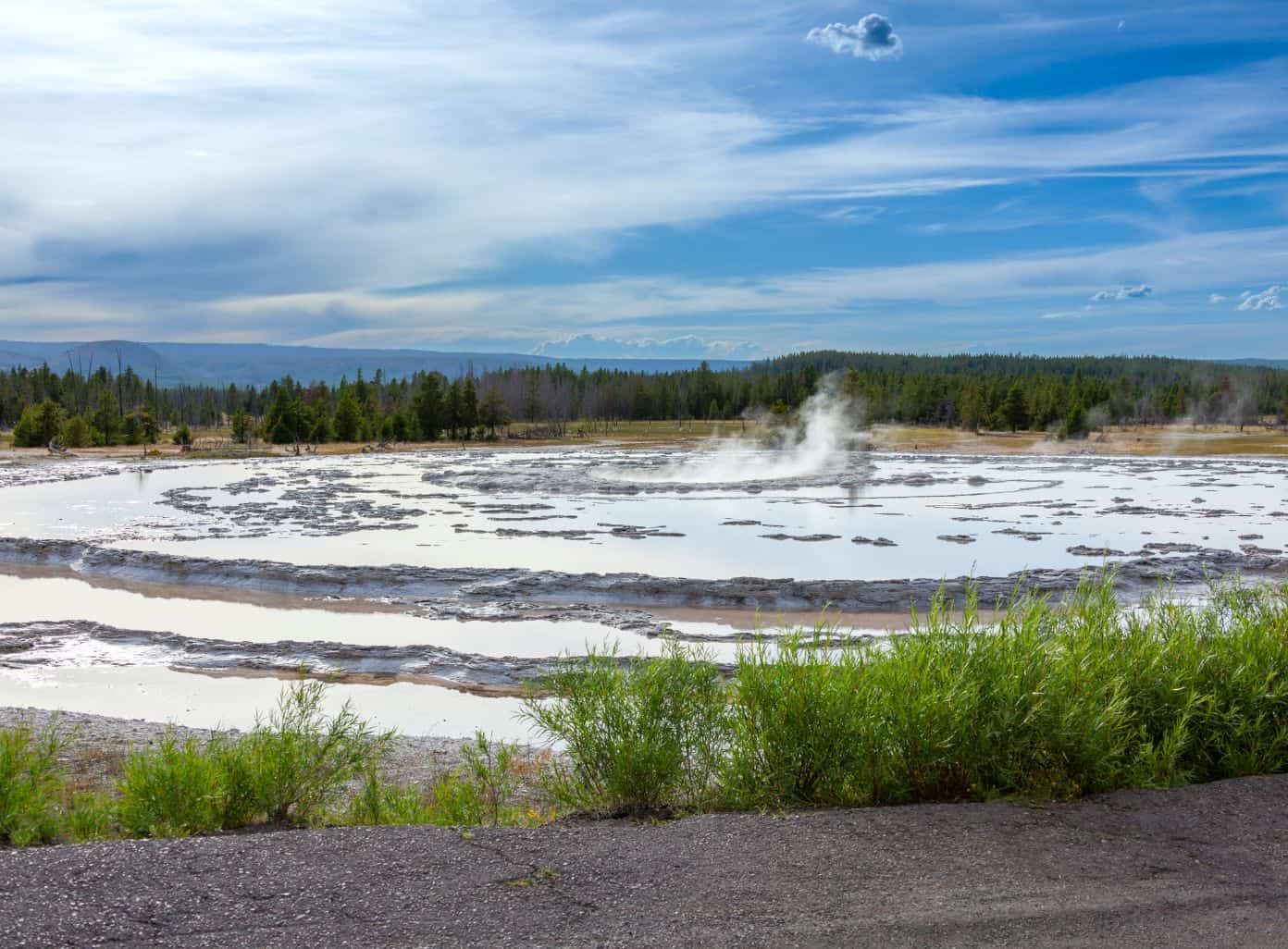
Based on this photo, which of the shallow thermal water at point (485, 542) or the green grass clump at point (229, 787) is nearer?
the green grass clump at point (229, 787)

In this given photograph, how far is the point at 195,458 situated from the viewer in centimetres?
7500

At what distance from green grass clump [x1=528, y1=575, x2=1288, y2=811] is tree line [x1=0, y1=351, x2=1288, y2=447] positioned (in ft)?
300

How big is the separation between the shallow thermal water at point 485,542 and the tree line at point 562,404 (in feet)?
122

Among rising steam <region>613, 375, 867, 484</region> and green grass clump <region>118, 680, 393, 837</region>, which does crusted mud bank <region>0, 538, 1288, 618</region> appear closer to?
green grass clump <region>118, 680, 393, 837</region>

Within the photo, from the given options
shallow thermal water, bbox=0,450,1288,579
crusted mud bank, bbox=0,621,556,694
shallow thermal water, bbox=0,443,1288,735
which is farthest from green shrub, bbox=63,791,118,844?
shallow thermal water, bbox=0,450,1288,579

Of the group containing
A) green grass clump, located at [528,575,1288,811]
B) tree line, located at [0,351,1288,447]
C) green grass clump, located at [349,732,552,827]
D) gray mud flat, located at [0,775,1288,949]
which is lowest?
green grass clump, located at [349,732,552,827]

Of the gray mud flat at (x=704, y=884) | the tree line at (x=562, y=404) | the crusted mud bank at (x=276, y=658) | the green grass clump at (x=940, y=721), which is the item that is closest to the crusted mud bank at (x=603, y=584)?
the crusted mud bank at (x=276, y=658)

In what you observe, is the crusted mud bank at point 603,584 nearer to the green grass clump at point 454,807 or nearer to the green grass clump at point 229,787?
the green grass clump at point 454,807

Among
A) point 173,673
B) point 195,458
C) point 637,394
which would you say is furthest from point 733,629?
point 637,394

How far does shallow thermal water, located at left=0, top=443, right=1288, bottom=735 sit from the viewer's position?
1568 centimetres

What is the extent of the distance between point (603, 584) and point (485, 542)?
27.0 feet

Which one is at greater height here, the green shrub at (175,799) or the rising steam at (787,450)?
the rising steam at (787,450)

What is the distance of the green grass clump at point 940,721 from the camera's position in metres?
6.12

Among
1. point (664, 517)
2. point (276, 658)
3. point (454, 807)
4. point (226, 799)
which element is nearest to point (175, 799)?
→ point (226, 799)
